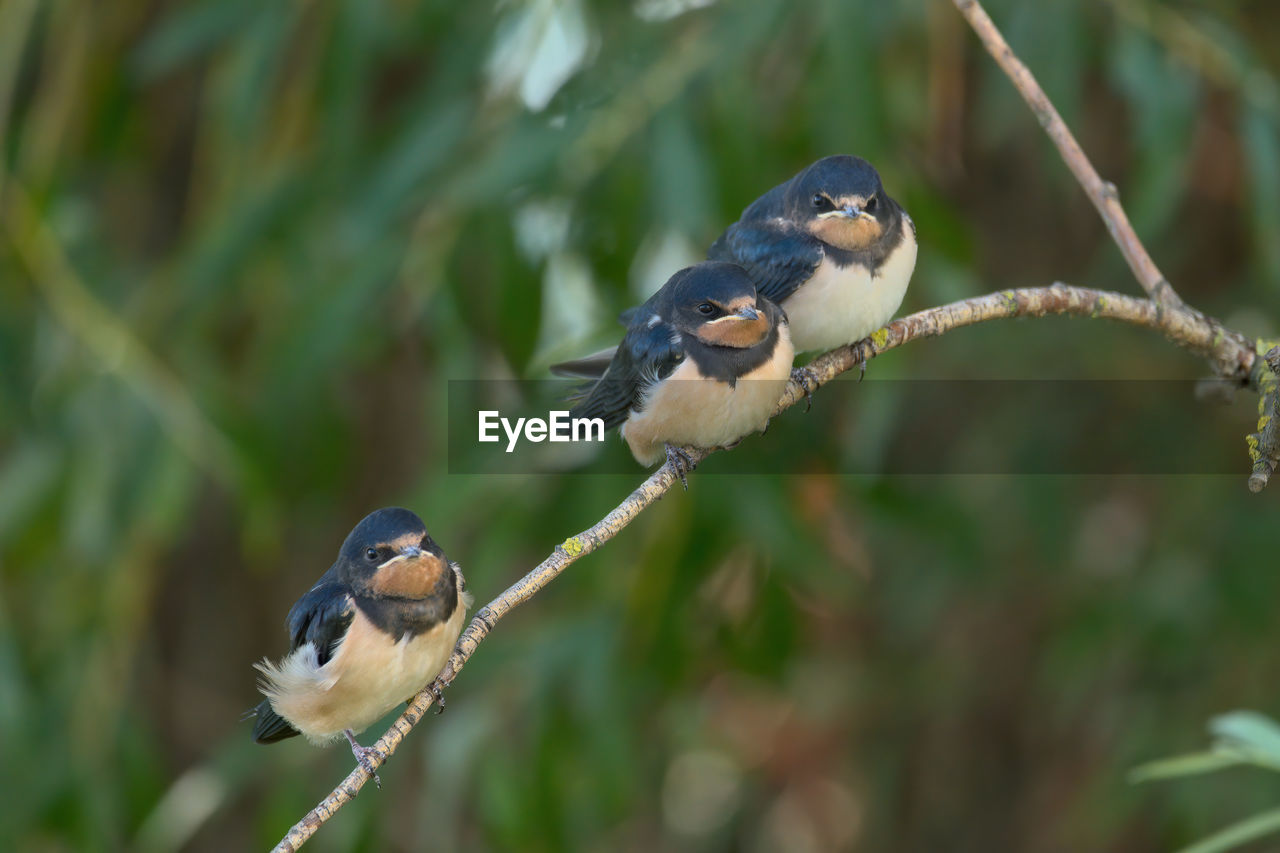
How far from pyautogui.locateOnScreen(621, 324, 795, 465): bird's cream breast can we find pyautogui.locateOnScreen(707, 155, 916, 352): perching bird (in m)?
0.13

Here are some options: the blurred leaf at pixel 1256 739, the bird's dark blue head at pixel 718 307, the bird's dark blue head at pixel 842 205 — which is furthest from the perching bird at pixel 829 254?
the blurred leaf at pixel 1256 739

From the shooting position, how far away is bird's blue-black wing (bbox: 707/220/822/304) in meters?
1.58

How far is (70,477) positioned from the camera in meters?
3.08

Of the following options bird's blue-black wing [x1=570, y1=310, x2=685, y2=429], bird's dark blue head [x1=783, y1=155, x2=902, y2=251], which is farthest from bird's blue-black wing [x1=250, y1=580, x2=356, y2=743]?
bird's dark blue head [x1=783, y1=155, x2=902, y2=251]

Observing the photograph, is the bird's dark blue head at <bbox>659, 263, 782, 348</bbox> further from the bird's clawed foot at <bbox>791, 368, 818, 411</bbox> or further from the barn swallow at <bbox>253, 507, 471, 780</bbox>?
the barn swallow at <bbox>253, 507, 471, 780</bbox>

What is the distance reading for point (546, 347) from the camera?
2666 millimetres

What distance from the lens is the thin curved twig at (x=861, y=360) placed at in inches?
33.8

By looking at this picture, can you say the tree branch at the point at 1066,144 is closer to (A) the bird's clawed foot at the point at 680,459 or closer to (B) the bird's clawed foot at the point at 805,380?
(B) the bird's clawed foot at the point at 805,380

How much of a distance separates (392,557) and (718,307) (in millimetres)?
478

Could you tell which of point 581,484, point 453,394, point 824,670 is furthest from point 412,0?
point 824,670

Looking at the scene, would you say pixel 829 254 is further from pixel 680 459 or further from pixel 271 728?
pixel 271 728

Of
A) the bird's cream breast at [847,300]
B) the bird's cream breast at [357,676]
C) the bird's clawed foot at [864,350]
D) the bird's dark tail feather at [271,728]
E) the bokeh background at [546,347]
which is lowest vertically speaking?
the bokeh background at [546,347]

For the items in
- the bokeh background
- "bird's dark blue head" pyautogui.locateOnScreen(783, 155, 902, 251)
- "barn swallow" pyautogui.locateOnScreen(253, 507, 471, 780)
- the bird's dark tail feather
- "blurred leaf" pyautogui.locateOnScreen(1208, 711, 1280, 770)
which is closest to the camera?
"barn swallow" pyautogui.locateOnScreen(253, 507, 471, 780)

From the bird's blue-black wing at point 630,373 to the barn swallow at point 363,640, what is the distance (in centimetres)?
47
